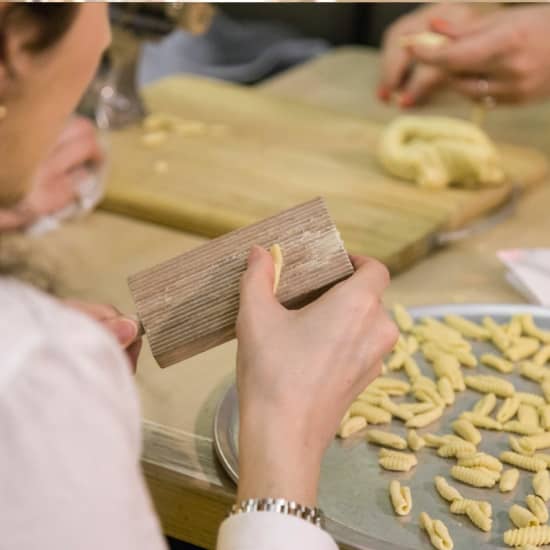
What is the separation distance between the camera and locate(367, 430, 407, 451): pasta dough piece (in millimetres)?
1022

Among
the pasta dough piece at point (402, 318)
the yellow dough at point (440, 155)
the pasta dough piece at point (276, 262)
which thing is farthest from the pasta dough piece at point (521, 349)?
the yellow dough at point (440, 155)

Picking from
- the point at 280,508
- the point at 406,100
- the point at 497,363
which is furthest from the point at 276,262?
the point at 406,100

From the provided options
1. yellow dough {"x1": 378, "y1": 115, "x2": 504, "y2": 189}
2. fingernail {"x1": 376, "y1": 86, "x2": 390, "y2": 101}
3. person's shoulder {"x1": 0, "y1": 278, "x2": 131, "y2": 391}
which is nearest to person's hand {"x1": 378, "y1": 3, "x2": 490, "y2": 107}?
fingernail {"x1": 376, "y1": 86, "x2": 390, "y2": 101}

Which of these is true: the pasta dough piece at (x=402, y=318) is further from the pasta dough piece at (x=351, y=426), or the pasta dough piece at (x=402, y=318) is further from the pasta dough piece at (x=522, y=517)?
the pasta dough piece at (x=522, y=517)

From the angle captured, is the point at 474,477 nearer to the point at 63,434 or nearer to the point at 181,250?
the point at 63,434

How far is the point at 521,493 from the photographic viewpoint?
97 cm

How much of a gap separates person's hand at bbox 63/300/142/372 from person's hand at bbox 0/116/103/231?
0.61 metres

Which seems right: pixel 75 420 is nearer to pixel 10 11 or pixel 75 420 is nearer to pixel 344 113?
pixel 10 11

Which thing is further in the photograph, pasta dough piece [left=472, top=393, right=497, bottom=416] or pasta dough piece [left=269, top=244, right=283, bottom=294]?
pasta dough piece [left=472, top=393, right=497, bottom=416]

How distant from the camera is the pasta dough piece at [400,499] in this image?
93 cm

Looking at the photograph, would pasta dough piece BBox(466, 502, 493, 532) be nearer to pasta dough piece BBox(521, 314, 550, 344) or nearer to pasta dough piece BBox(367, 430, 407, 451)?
pasta dough piece BBox(367, 430, 407, 451)

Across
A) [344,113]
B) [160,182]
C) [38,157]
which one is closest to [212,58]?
[344,113]

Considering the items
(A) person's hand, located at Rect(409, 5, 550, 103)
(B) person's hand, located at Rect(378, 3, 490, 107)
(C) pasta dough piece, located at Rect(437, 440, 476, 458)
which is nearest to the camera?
(C) pasta dough piece, located at Rect(437, 440, 476, 458)

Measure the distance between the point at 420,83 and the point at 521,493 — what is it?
1223mm
